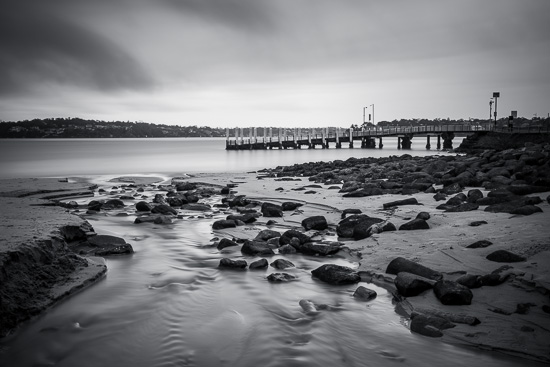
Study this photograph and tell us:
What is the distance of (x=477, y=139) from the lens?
41.5 metres

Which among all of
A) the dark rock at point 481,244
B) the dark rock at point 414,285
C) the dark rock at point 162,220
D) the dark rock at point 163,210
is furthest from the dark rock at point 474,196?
the dark rock at point 163,210

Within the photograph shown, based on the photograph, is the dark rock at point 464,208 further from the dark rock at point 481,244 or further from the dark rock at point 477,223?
the dark rock at point 481,244

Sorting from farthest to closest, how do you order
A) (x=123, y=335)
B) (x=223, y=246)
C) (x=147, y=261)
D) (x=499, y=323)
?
(x=223, y=246), (x=147, y=261), (x=123, y=335), (x=499, y=323)

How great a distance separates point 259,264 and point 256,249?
2.26 feet

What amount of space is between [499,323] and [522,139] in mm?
34454

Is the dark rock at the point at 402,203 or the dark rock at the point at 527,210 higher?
the dark rock at the point at 527,210

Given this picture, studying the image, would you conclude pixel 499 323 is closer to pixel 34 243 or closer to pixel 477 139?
pixel 34 243

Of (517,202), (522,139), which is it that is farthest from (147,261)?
(522,139)

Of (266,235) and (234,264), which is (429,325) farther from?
(266,235)

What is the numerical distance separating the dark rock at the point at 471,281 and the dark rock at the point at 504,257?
70 centimetres

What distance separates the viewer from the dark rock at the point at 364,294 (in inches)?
186

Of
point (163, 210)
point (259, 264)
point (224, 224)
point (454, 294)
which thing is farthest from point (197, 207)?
point (454, 294)

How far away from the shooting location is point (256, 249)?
6508 mm

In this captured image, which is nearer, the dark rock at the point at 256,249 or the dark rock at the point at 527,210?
the dark rock at the point at 256,249
